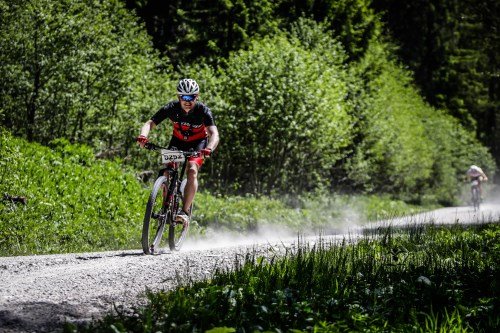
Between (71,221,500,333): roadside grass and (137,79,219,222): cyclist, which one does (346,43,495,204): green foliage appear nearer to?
(137,79,219,222): cyclist

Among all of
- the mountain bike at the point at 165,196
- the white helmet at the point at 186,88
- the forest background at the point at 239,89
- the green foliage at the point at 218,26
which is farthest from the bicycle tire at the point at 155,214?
the green foliage at the point at 218,26

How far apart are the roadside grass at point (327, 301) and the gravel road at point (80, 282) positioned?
15.2 inches

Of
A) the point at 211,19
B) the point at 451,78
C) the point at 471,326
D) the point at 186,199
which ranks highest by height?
the point at 451,78

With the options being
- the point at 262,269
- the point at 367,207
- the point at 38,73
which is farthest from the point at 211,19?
the point at 262,269

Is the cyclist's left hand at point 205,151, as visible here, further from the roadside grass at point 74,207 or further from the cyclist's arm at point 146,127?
the roadside grass at point 74,207

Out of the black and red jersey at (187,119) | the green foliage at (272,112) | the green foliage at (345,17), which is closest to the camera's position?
the black and red jersey at (187,119)

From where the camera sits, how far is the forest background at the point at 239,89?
50.7 feet

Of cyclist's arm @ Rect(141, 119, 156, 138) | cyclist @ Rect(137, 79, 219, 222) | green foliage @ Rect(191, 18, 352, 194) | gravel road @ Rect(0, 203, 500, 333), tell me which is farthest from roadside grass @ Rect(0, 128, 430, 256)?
green foliage @ Rect(191, 18, 352, 194)

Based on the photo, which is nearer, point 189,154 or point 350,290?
point 350,290

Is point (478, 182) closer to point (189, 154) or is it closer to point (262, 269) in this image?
point (189, 154)

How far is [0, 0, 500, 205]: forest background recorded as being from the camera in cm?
1545

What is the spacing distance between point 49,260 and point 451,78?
58.0m

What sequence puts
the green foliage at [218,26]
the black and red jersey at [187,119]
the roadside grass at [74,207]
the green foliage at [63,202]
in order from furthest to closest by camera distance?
the green foliage at [218,26] < the roadside grass at [74,207] < the green foliage at [63,202] < the black and red jersey at [187,119]

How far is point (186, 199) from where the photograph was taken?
31.5 feet
